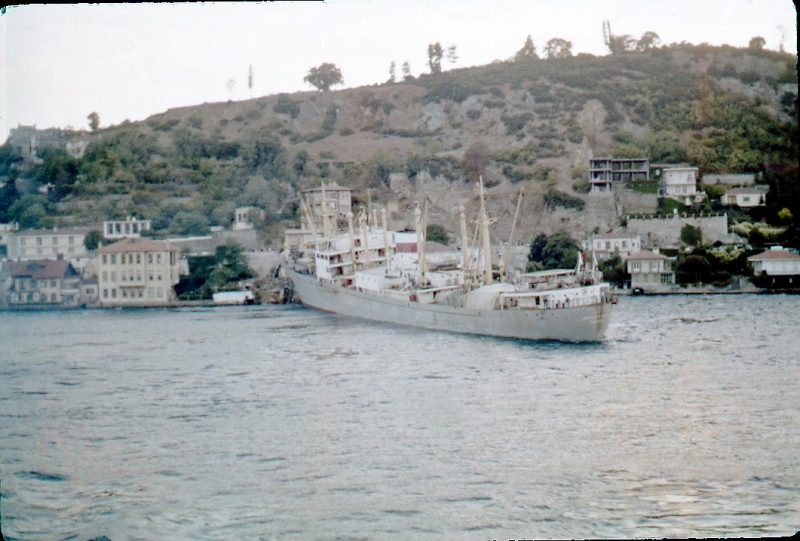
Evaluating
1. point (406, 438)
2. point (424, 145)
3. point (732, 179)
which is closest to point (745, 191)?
point (732, 179)

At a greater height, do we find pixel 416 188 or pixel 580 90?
pixel 580 90

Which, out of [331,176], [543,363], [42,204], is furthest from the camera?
[331,176]

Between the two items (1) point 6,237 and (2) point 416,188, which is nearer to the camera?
(1) point 6,237

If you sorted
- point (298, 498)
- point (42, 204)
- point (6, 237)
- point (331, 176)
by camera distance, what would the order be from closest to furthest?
point (298, 498), point (6, 237), point (42, 204), point (331, 176)

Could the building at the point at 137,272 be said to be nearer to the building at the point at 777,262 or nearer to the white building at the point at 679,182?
the white building at the point at 679,182

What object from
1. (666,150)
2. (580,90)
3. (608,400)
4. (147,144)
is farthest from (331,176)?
(608,400)

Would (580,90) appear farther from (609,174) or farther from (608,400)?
(608,400)

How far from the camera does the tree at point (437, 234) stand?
15.9 metres

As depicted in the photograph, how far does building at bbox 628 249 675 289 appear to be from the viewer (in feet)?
42.4

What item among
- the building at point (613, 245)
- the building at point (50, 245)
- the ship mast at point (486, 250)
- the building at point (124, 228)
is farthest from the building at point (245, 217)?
the building at point (613, 245)

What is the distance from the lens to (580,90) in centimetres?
1705

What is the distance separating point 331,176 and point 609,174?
5.68m

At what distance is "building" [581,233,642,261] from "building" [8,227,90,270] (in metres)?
7.72

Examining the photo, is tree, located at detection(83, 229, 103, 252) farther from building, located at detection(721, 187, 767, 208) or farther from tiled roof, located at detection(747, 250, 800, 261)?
tiled roof, located at detection(747, 250, 800, 261)
